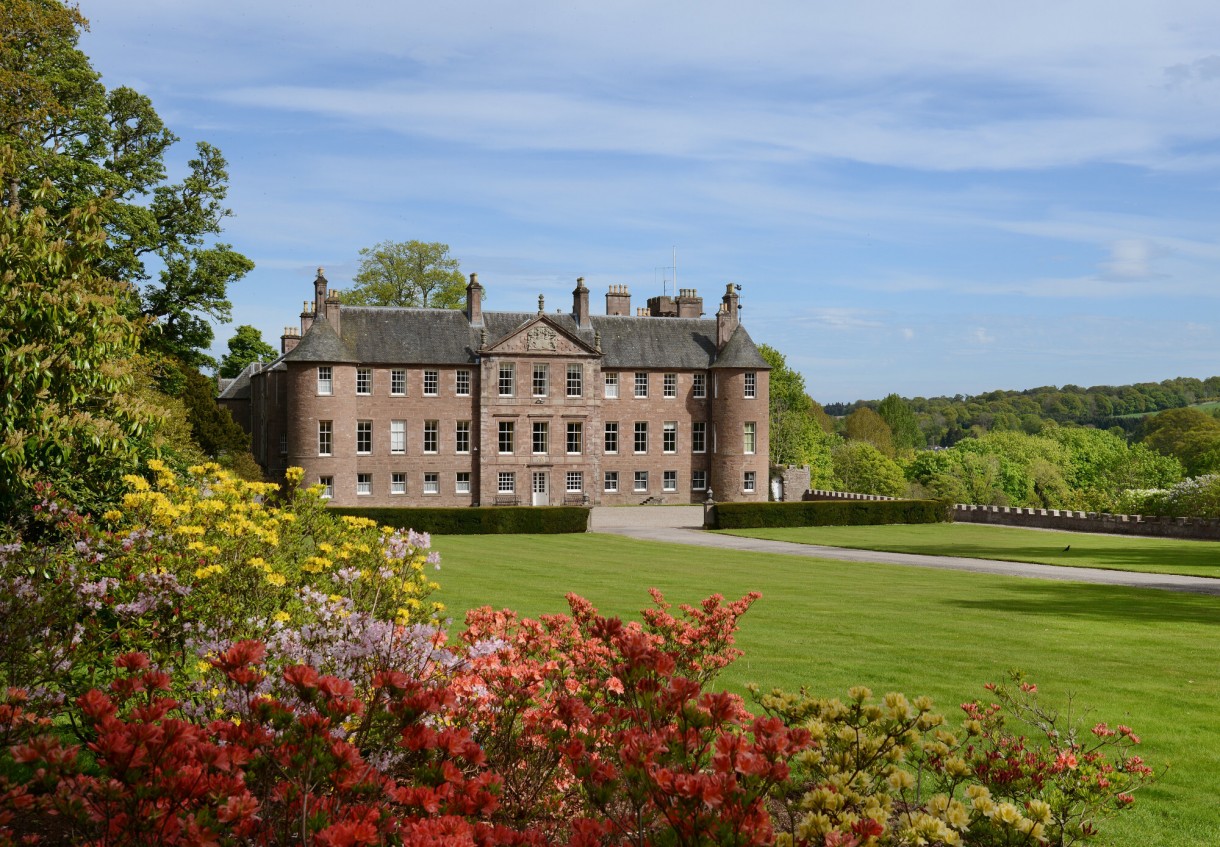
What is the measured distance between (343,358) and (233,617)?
44506 mm

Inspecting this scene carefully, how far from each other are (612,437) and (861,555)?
25826 millimetres

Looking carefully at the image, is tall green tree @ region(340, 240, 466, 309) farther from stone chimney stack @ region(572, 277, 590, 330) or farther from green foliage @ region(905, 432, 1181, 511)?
green foliage @ region(905, 432, 1181, 511)

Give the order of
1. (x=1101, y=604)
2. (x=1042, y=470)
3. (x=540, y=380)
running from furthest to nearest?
(x=1042, y=470) → (x=540, y=380) → (x=1101, y=604)

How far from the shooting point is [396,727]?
186 inches

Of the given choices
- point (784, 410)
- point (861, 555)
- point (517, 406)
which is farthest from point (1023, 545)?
point (784, 410)

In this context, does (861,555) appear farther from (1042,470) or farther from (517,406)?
(1042,470)

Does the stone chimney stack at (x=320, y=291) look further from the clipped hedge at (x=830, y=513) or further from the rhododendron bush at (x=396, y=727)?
the rhododendron bush at (x=396, y=727)

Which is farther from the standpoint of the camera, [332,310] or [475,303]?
[475,303]

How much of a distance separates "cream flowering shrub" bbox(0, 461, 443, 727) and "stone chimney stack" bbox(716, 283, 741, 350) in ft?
160

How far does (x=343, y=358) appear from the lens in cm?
5066

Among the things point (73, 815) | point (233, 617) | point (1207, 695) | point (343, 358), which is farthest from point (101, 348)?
point (343, 358)

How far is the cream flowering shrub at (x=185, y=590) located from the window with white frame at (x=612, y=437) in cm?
4713

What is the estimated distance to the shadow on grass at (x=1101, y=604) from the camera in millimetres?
18312

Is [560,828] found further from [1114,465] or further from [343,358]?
[1114,465]
